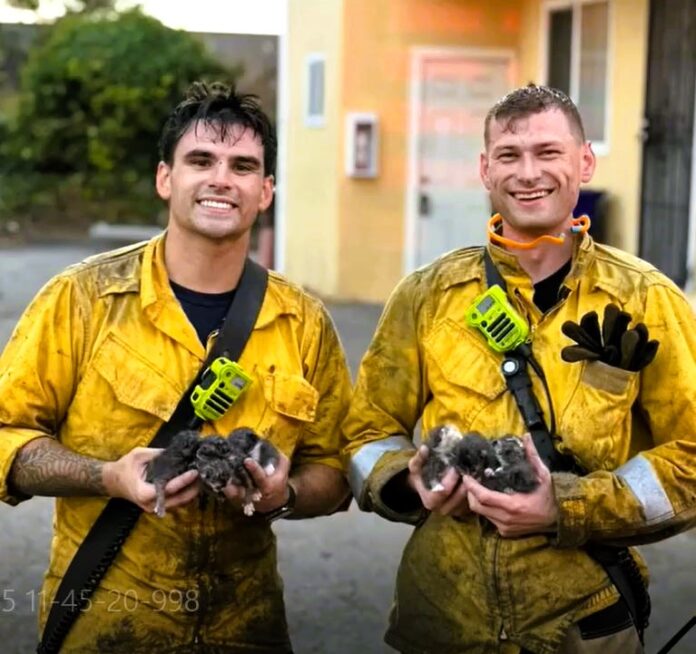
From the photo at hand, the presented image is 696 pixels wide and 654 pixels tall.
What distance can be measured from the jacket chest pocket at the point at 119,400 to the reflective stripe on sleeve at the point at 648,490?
1.18 m

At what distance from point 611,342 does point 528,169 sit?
1.64 ft

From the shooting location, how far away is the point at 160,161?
3783mm

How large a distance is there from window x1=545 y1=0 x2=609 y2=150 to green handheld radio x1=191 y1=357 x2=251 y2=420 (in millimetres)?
9297

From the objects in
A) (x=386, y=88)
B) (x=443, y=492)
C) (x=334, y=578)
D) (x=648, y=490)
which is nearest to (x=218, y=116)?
(x=443, y=492)

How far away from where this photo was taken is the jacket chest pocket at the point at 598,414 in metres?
3.18

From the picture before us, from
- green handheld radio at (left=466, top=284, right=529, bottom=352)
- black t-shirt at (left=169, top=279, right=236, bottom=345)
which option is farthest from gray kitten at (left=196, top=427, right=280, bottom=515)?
green handheld radio at (left=466, top=284, right=529, bottom=352)

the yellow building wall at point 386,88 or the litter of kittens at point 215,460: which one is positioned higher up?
the yellow building wall at point 386,88

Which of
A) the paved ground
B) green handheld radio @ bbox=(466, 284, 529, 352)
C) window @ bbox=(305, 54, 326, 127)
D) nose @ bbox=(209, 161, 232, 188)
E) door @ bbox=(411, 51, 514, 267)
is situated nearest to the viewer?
green handheld radio @ bbox=(466, 284, 529, 352)

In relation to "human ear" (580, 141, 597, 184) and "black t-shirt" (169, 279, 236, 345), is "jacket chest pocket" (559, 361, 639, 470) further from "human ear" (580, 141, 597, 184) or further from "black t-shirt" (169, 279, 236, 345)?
"black t-shirt" (169, 279, 236, 345)

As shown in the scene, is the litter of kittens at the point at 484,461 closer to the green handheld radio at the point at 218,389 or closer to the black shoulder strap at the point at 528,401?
the black shoulder strap at the point at 528,401

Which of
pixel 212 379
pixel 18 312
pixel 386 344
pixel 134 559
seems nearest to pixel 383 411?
pixel 386 344

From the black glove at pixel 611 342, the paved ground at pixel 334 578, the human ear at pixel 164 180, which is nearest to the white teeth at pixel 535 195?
the black glove at pixel 611 342

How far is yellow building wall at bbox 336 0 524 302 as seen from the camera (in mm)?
14211

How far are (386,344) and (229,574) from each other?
0.76 m
